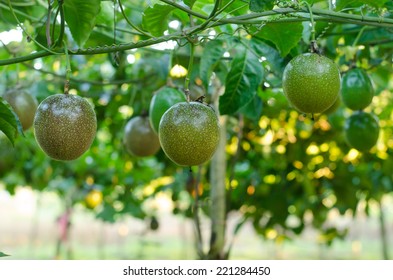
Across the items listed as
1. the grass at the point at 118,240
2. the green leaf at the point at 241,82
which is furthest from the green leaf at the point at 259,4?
the grass at the point at 118,240

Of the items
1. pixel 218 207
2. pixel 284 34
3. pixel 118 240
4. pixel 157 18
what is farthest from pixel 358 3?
pixel 118 240

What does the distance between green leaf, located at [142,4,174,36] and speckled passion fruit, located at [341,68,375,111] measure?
0.81 metres

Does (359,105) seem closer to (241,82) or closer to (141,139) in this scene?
(241,82)

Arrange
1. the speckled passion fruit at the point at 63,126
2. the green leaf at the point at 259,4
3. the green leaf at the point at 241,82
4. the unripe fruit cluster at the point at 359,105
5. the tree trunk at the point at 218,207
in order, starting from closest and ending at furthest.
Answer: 1. the green leaf at the point at 259,4
2. the speckled passion fruit at the point at 63,126
3. the green leaf at the point at 241,82
4. the unripe fruit cluster at the point at 359,105
5. the tree trunk at the point at 218,207

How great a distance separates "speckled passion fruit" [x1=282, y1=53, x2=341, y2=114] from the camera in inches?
61.9

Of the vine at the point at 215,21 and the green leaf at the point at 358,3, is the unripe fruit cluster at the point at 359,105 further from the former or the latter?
the vine at the point at 215,21

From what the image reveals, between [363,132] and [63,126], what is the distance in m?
1.31

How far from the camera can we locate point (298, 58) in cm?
161

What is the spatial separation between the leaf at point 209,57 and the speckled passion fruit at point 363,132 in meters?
0.69

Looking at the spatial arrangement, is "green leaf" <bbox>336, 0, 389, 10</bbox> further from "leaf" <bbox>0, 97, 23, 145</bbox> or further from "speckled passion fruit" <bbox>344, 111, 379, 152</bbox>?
"leaf" <bbox>0, 97, 23, 145</bbox>

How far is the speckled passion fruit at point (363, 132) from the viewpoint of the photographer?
2355 millimetres

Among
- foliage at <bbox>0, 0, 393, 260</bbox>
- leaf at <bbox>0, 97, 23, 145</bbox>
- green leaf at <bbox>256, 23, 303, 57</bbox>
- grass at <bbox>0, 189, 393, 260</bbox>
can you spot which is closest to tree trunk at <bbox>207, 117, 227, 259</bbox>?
foliage at <bbox>0, 0, 393, 260</bbox>

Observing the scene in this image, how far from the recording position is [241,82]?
1.95m

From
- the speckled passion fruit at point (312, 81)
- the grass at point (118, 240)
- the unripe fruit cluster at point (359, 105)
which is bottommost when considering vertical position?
the speckled passion fruit at point (312, 81)
